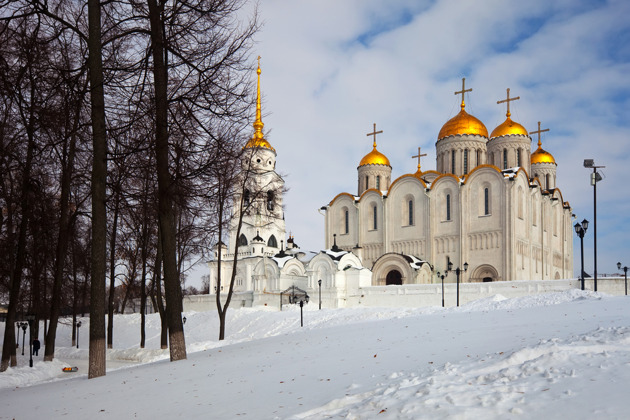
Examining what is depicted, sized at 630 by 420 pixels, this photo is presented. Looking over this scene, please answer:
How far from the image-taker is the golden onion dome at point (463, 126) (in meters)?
53.8

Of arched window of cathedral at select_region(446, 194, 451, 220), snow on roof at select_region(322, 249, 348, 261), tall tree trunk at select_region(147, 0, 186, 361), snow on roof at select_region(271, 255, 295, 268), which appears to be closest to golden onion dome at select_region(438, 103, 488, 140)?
arched window of cathedral at select_region(446, 194, 451, 220)

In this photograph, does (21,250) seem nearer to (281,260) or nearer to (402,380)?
(402,380)

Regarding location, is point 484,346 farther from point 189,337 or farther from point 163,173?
point 189,337

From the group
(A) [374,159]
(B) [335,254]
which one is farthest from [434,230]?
(A) [374,159]

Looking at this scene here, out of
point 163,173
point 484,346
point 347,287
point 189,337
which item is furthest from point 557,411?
point 347,287

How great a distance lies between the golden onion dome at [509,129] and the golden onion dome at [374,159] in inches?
430

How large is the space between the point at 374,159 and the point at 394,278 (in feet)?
53.0

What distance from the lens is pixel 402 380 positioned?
6.78 meters

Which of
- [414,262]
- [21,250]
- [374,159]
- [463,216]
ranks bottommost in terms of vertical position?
[414,262]

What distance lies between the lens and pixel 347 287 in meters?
44.8

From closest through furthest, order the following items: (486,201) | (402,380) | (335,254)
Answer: (402,380) → (486,201) → (335,254)

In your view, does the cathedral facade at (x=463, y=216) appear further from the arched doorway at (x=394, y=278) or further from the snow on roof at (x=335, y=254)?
the snow on roof at (x=335, y=254)

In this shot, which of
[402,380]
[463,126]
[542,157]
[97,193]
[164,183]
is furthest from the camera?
[542,157]

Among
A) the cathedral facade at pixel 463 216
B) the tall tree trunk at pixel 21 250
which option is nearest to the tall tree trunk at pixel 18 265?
the tall tree trunk at pixel 21 250
